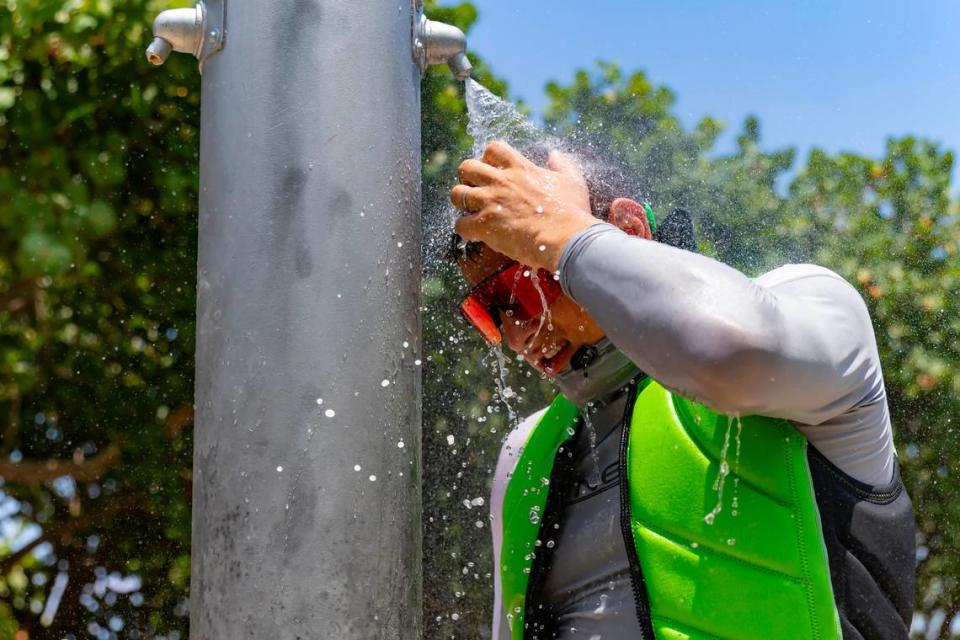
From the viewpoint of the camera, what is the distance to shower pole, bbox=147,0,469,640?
144 cm

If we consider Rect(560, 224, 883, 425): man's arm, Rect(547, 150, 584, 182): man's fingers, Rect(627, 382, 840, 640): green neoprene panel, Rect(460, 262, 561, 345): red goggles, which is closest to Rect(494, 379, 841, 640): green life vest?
Rect(627, 382, 840, 640): green neoprene panel

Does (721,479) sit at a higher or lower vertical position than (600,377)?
higher

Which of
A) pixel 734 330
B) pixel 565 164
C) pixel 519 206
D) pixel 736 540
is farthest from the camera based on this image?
pixel 565 164

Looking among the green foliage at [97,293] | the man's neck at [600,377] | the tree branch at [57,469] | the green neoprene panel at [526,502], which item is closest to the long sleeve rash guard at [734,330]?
the man's neck at [600,377]

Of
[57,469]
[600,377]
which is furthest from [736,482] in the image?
[57,469]

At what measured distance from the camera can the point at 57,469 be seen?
4.46m

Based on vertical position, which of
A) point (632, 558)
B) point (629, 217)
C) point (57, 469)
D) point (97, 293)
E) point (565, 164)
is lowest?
point (57, 469)

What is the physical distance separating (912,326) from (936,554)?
1078mm

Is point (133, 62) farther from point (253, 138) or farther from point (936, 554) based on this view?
point (936, 554)

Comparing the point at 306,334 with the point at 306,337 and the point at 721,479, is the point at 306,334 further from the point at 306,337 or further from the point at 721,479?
the point at 721,479

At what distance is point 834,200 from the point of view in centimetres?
529

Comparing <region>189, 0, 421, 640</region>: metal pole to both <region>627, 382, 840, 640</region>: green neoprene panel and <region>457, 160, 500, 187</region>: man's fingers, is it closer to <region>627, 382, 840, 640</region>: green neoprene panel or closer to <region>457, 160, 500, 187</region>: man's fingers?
<region>457, 160, 500, 187</region>: man's fingers

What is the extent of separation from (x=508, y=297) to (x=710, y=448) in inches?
20.7

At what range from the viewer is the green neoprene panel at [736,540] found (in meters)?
1.60
